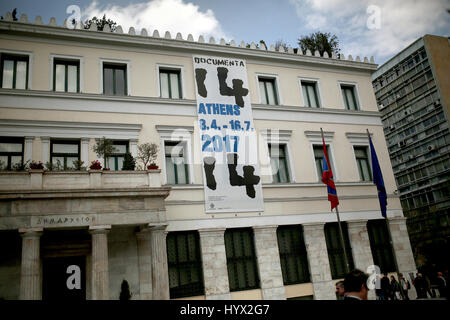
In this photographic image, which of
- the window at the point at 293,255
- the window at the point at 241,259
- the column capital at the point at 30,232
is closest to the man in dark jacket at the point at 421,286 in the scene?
the window at the point at 293,255

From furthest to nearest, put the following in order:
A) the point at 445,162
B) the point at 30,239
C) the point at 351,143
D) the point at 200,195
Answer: the point at 445,162, the point at 351,143, the point at 200,195, the point at 30,239

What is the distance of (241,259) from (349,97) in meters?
12.7

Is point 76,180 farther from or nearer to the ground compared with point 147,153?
nearer to the ground

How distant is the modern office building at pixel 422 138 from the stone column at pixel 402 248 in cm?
1819

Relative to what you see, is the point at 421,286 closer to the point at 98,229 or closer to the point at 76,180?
the point at 98,229

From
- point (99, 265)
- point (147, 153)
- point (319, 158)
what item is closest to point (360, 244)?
point (319, 158)

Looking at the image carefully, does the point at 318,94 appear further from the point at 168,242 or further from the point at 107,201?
the point at 107,201

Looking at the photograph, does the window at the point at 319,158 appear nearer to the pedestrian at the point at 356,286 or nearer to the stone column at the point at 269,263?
the stone column at the point at 269,263

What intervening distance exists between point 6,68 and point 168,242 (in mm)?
10580

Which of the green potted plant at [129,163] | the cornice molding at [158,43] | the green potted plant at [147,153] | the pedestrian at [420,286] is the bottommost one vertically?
the pedestrian at [420,286]

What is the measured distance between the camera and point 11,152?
1681 cm

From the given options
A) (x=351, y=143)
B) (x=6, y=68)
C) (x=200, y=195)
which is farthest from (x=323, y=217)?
(x=6, y=68)

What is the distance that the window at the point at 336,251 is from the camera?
2084cm

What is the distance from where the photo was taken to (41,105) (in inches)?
694
